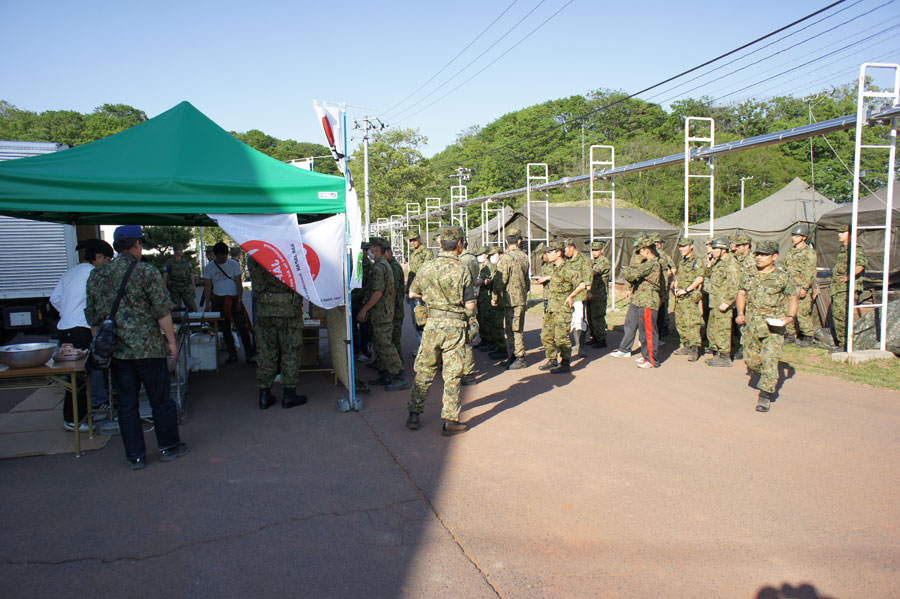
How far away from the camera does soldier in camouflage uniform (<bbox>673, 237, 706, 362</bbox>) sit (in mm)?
8438

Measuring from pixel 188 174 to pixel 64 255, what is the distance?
20.6ft

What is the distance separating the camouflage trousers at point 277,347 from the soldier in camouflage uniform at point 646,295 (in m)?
4.76

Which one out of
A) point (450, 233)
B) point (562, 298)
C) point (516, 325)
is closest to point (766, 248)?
point (562, 298)

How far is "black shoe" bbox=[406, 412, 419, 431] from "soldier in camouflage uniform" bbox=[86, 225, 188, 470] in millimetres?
2184

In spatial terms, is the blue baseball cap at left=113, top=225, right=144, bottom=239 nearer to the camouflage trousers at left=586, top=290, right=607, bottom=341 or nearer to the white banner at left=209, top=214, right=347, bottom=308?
the white banner at left=209, top=214, right=347, bottom=308

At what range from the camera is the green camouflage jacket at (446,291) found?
17.2ft

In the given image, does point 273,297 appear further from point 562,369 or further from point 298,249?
point 562,369

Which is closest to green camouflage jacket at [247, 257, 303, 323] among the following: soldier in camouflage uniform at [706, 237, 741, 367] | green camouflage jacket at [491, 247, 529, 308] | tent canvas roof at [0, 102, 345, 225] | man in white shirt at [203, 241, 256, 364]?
tent canvas roof at [0, 102, 345, 225]

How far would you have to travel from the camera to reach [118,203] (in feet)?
16.8

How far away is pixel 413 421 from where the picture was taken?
5.47 meters

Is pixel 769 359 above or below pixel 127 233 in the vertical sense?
below

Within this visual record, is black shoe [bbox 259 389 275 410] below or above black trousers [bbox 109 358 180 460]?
below

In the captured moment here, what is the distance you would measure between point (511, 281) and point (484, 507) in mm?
4458

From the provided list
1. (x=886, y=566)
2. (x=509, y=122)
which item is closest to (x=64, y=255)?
(x=886, y=566)
